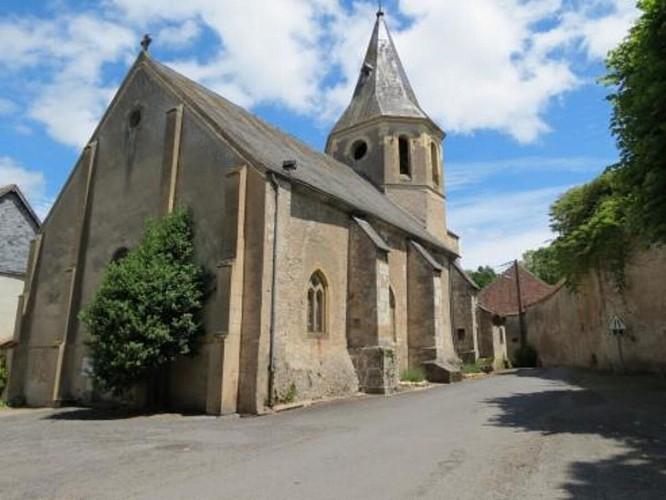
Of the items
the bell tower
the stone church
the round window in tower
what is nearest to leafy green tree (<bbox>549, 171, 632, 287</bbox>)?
the stone church

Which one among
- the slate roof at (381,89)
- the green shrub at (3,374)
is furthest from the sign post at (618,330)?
the green shrub at (3,374)

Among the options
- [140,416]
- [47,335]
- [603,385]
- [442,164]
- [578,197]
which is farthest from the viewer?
[442,164]

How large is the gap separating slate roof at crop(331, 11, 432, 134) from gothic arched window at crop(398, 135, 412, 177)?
1.29 meters

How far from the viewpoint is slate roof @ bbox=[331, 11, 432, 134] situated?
2806cm

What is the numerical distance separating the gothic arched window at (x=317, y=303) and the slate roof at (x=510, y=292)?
27629 millimetres

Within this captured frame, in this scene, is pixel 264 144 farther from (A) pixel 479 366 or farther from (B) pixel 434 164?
(B) pixel 434 164

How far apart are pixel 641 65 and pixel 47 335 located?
60.3ft

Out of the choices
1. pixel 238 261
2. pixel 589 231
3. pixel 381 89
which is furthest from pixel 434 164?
pixel 238 261

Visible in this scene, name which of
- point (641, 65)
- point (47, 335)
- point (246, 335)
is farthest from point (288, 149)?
point (641, 65)

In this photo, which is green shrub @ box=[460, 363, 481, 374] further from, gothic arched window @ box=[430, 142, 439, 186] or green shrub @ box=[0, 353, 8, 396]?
green shrub @ box=[0, 353, 8, 396]

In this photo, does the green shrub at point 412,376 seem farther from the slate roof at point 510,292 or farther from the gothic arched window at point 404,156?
the slate roof at point 510,292

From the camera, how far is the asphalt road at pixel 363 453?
5.43m

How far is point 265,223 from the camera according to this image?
43.4 feet

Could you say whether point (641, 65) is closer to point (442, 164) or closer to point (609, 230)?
point (609, 230)
